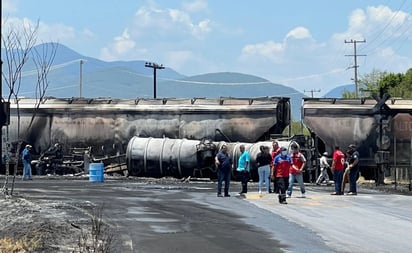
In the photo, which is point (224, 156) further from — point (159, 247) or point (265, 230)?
point (159, 247)

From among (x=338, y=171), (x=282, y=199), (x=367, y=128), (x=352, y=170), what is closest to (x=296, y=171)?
(x=338, y=171)

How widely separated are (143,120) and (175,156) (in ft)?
11.5

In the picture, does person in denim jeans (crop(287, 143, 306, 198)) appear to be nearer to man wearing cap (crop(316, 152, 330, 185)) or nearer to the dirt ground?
the dirt ground

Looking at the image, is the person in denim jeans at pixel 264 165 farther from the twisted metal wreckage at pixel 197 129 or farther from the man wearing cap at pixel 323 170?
the twisted metal wreckage at pixel 197 129

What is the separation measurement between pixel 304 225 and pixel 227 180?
7572 millimetres

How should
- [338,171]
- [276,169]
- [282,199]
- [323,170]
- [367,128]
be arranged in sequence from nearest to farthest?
1. [282,199]
2. [276,169]
3. [338,171]
4. [323,170]
5. [367,128]

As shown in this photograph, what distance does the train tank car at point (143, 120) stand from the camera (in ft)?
115

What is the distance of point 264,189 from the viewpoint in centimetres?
2642

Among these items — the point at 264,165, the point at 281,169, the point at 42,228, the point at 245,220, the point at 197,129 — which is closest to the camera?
the point at 42,228

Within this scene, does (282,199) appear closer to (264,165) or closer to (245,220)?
(264,165)

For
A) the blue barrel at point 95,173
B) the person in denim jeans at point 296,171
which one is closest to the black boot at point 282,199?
the person in denim jeans at point 296,171

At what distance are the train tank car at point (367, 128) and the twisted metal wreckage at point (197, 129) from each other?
43mm

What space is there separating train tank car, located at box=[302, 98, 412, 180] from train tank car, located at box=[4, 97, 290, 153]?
239 cm

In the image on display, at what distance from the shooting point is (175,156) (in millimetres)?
34188
